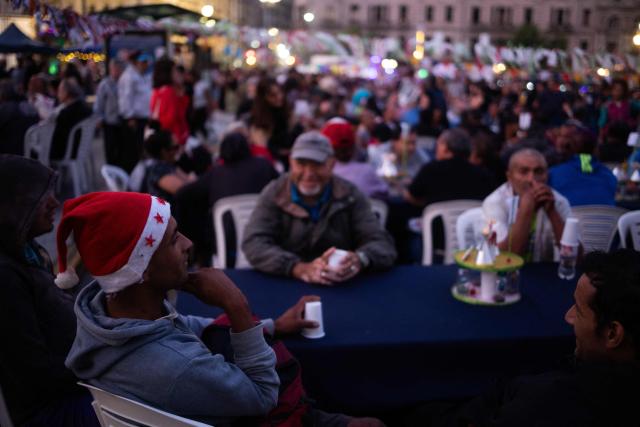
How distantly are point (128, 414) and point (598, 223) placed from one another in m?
3.75

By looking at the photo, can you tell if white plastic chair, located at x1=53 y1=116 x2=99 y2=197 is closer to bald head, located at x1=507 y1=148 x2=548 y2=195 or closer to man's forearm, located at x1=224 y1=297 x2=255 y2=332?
bald head, located at x1=507 y1=148 x2=548 y2=195

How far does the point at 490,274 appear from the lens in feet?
9.39

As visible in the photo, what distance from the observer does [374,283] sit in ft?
10.5

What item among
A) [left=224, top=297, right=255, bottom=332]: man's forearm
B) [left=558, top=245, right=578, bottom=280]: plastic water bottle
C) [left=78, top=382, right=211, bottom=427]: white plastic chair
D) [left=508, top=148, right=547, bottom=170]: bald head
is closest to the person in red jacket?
[left=508, top=148, right=547, bottom=170]: bald head

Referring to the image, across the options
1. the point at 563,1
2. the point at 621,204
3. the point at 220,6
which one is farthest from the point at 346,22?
the point at 621,204

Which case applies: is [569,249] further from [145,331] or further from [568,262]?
[145,331]

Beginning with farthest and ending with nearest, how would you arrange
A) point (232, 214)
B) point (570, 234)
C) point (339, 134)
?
1. point (339, 134)
2. point (232, 214)
3. point (570, 234)

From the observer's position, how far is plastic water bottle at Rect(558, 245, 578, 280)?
3.24 metres

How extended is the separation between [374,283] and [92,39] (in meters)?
6.21

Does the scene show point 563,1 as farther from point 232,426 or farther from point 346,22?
point 232,426

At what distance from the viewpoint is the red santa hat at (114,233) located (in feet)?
5.50

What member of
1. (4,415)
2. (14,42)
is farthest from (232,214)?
(14,42)

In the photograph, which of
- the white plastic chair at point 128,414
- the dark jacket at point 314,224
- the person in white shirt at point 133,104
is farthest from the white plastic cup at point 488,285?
the person in white shirt at point 133,104

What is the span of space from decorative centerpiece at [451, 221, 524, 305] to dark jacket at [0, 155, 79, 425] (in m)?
1.77
